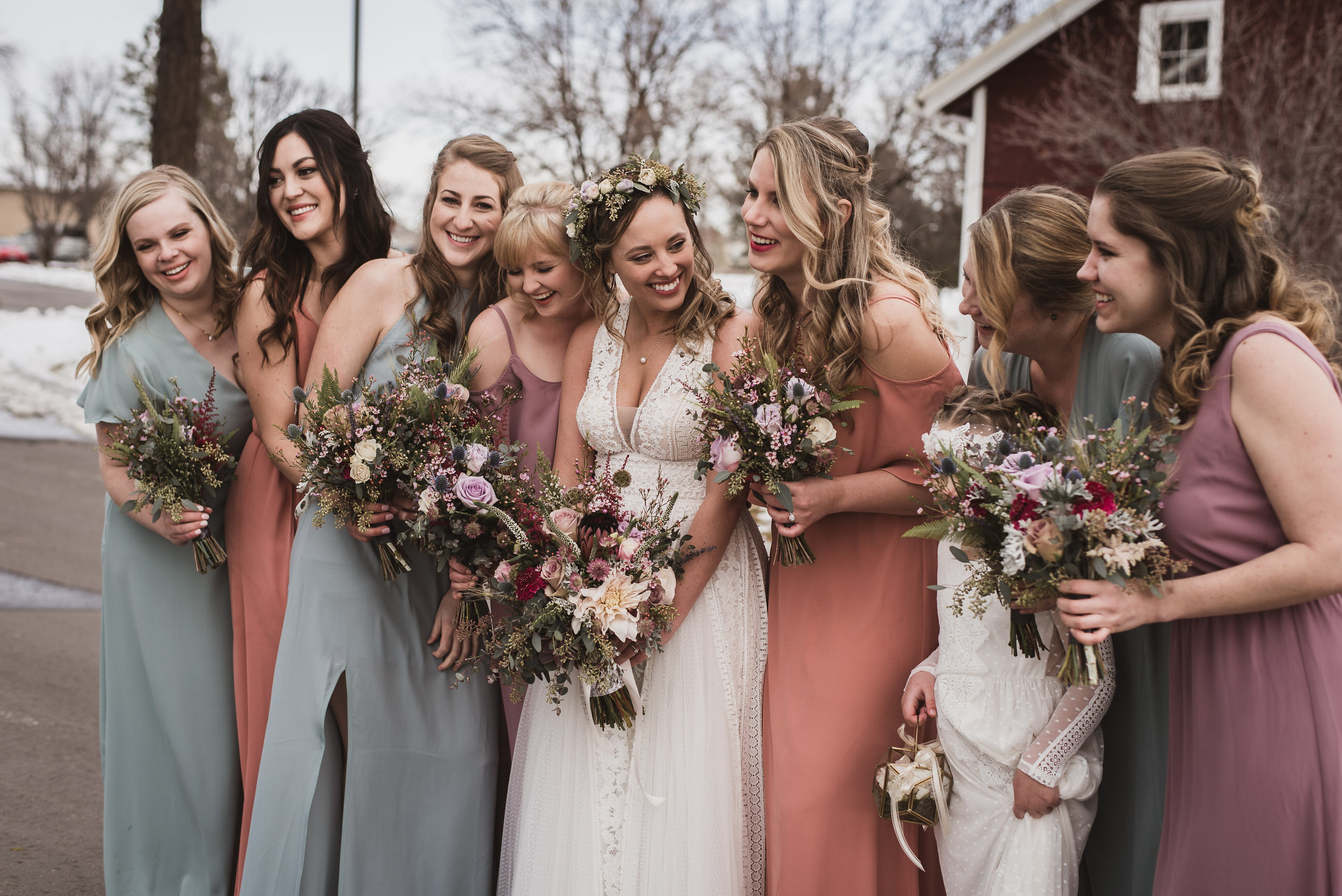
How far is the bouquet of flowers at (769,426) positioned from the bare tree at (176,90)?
887cm

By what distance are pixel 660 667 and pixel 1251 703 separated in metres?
1.79

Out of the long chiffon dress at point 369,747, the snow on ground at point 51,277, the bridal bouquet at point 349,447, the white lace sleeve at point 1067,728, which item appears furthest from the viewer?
the snow on ground at point 51,277

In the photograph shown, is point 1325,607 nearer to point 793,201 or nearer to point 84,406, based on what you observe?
point 793,201

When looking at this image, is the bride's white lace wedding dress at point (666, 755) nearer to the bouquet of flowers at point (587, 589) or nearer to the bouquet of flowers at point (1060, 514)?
the bouquet of flowers at point (587, 589)

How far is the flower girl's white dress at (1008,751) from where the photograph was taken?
2990 mm

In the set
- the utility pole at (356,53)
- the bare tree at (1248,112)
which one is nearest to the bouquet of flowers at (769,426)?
the bare tree at (1248,112)

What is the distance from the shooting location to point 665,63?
2714 centimetres

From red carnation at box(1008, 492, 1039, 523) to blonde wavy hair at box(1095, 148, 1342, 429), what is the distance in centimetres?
45

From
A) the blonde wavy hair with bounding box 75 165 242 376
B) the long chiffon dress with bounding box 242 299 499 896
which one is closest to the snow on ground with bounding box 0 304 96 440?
the blonde wavy hair with bounding box 75 165 242 376

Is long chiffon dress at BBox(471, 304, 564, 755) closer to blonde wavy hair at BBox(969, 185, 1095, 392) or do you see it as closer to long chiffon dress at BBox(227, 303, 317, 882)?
long chiffon dress at BBox(227, 303, 317, 882)

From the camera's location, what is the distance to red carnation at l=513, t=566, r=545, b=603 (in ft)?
10.9

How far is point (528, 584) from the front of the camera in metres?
3.34

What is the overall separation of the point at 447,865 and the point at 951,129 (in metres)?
24.1

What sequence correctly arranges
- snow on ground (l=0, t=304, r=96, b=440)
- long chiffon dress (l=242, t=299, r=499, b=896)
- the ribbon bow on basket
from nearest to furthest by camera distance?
the ribbon bow on basket < long chiffon dress (l=242, t=299, r=499, b=896) < snow on ground (l=0, t=304, r=96, b=440)
